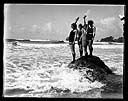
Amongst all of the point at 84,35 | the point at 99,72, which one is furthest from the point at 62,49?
the point at 99,72

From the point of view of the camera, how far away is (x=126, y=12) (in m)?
2.10

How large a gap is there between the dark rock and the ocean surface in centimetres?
5

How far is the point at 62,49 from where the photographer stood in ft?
7.09

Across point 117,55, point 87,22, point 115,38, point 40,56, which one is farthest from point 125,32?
point 40,56

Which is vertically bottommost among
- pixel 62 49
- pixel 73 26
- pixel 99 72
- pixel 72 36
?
pixel 99 72

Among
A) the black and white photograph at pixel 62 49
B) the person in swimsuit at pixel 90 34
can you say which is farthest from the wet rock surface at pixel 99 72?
the person in swimsuit at pixel 90 34

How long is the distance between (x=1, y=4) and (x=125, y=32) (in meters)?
1.37

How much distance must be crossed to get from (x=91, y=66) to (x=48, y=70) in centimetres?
46

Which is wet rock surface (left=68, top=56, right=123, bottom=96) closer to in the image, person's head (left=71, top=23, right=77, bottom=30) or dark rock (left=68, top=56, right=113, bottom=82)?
dark rock (left=68, top=56, right=113, bottom=82)

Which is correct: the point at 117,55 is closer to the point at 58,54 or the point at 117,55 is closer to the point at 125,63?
the point at 125,63

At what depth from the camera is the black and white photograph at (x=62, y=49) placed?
207 centimetres

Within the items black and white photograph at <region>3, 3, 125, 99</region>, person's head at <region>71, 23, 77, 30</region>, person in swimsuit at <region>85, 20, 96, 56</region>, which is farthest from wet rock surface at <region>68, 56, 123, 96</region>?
person's head at <region>71, 23, 77, 30</region>

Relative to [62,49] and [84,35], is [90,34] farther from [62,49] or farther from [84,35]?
[62,49]

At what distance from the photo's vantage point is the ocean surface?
205 cm
